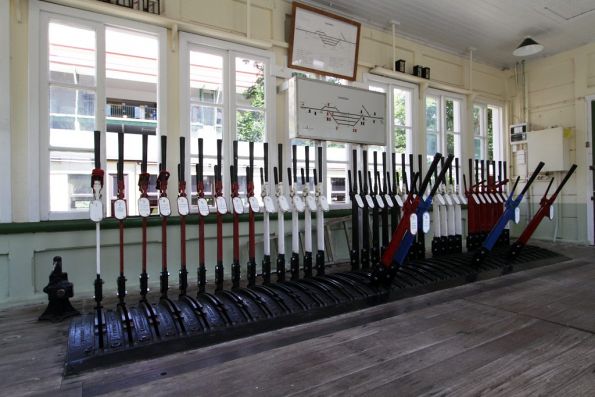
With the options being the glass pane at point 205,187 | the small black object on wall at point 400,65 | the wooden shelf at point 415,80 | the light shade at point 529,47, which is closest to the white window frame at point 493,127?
the wooden shelf at point 415,80

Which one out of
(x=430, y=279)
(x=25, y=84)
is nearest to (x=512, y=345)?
(x=430, y=279)

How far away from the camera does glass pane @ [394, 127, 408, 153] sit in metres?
5.12

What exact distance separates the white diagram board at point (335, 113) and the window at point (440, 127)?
1.34 m

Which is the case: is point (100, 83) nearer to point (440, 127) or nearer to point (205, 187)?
point (205, 187)

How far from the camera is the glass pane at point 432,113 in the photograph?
18.1ft

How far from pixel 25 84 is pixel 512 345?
154 inches

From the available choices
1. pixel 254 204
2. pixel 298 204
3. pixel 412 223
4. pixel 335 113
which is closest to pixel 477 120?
pixel 335 113

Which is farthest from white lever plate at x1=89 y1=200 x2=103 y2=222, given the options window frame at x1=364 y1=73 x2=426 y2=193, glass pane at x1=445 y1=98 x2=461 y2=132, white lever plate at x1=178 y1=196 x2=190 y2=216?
glass pane at x1=445 y1=98 x2=461 y2=132

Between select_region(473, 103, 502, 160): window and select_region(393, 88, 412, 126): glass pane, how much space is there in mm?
1603

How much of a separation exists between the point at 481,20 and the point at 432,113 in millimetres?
1348

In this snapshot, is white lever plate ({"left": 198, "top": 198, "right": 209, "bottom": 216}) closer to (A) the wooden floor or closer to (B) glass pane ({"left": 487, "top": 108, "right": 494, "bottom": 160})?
(A) the wooden floor

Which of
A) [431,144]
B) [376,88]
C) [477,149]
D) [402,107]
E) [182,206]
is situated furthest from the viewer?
[477,149]

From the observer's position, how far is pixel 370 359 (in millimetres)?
1879

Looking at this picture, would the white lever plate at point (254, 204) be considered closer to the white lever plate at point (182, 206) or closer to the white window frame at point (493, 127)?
the white lever plate at point (182, 206)
